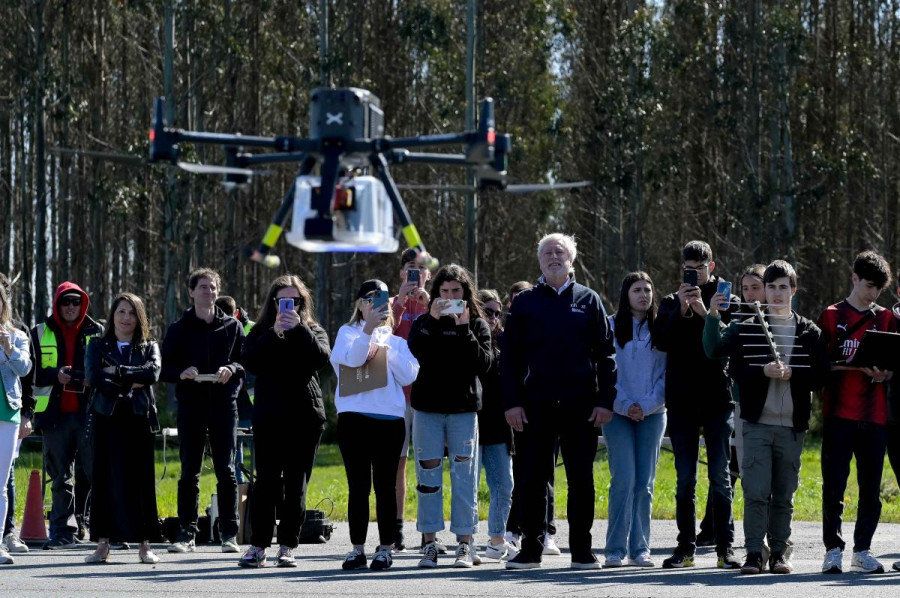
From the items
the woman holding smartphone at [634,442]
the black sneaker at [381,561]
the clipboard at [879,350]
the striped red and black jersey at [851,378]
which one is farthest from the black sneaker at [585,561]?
the clipboard at [879,350]

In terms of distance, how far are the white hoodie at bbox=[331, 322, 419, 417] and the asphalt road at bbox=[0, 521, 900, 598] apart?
3.69ft

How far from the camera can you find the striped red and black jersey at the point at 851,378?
11180 mm

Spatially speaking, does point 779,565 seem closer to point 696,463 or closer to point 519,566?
point 696,463

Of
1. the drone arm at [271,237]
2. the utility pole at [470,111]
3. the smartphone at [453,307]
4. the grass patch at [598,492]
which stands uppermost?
the utility pole at [470,111]

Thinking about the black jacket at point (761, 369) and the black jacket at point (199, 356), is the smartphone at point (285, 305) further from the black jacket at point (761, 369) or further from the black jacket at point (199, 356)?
the black jacket at point (761, 369)

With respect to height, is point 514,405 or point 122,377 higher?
point 122,377

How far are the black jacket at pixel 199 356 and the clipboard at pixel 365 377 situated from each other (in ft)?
4.44

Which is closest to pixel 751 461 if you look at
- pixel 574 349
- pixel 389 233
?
pixel 574 349

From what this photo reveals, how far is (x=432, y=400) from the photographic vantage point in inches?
467

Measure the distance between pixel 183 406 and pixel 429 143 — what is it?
5.60 m

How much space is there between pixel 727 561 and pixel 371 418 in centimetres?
262

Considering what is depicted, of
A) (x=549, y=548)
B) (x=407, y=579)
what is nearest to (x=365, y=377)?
(x=407, y=579)

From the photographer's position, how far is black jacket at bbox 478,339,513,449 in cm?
1262

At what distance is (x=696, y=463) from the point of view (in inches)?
451
